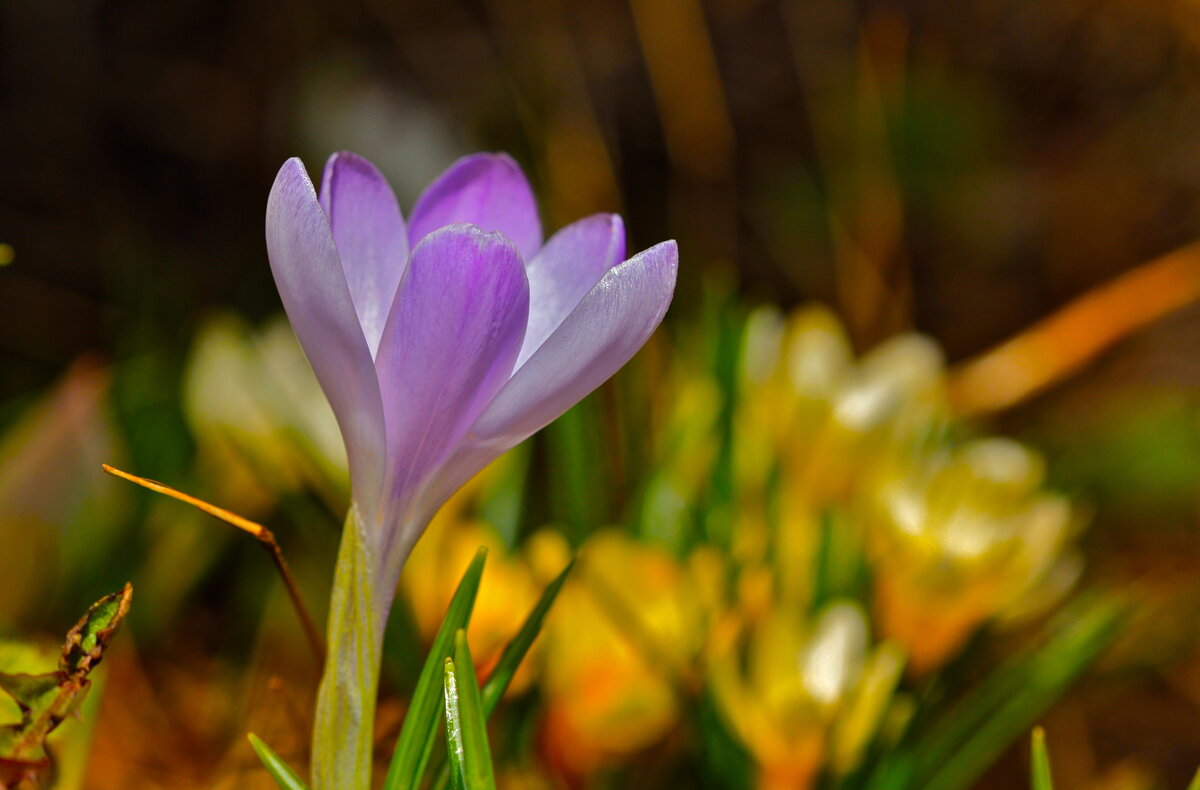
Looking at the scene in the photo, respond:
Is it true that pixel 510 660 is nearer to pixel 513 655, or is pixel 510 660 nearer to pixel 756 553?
pixel 513 655

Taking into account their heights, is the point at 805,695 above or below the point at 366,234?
below

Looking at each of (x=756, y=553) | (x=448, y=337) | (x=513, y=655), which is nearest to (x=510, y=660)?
(x=513, y=655)

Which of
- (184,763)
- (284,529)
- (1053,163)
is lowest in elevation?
(184,763)

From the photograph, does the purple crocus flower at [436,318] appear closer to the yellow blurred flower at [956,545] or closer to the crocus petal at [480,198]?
the crocus petal at [480,198]

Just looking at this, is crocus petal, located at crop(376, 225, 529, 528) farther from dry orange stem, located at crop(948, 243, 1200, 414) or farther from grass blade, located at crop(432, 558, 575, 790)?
dry orange stem, located at crop(948, 243, 1200, 414)

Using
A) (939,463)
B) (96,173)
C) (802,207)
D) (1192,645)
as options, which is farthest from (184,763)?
(802,207)

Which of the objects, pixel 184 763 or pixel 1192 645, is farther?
pixel 1192 645

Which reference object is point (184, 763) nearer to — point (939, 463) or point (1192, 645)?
point (939, 463)
